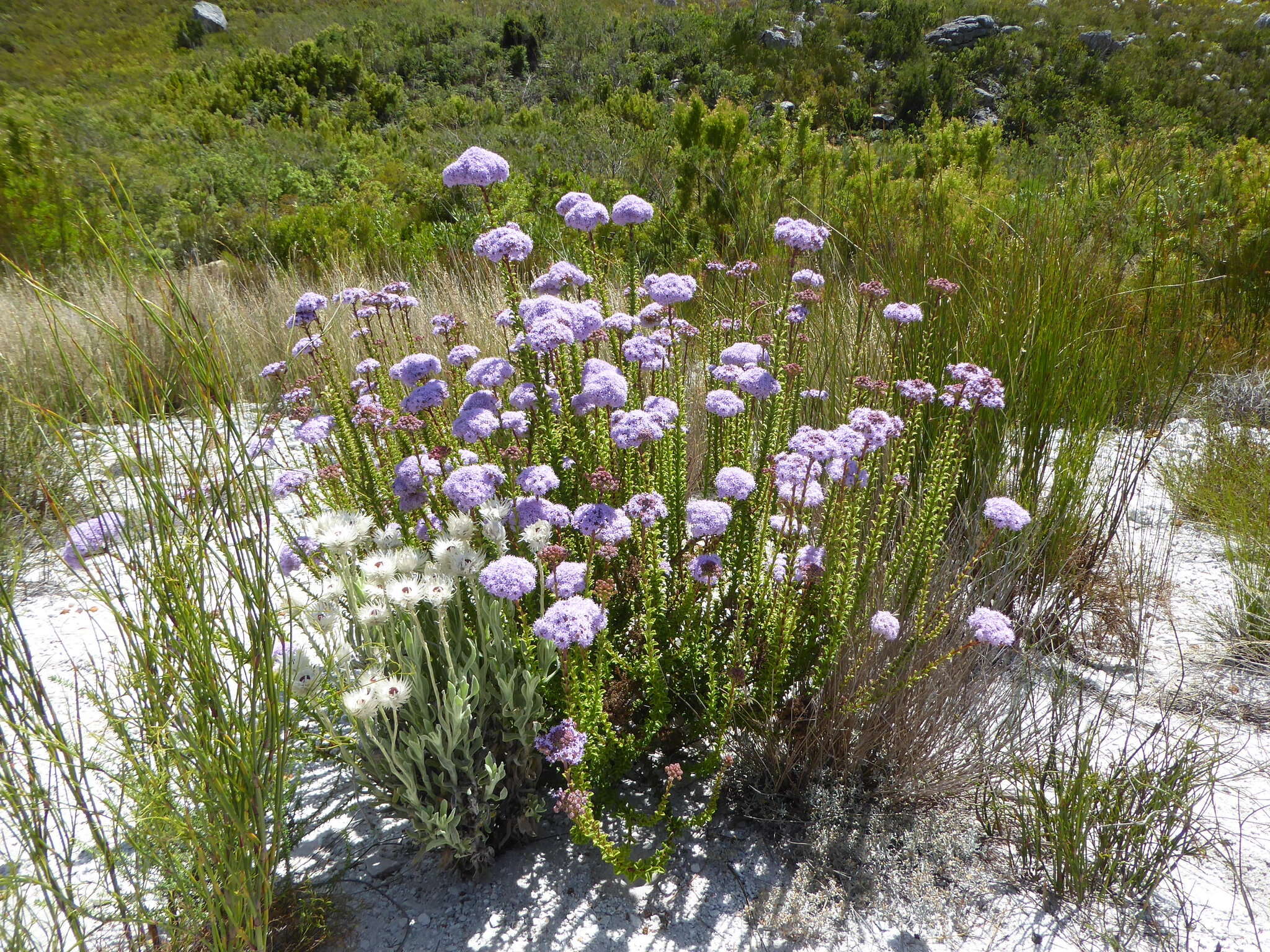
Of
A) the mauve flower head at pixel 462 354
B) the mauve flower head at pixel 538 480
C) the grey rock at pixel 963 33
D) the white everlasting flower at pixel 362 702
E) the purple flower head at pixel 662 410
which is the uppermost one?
the grey rock at pixel 963 33

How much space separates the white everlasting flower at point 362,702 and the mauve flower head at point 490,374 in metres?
1.01

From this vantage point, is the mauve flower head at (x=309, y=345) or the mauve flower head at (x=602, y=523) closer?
the mauve flower head at (x=602, y=523)

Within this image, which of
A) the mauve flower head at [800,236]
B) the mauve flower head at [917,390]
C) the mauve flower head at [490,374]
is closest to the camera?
the mauve flower head at [490,374]

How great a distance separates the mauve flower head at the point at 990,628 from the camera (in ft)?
6.66

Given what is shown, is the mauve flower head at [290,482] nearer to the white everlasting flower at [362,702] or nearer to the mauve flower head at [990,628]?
the white everlasting flower at [362,702]

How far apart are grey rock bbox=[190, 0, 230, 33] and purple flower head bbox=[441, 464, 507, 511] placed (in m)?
38.7

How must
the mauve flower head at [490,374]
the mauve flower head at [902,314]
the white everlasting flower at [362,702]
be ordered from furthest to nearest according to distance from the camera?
1. the mauve flower head at [902,314]
2. the mauve flower head at [490,374]
3. the white everlasting flower at [362,702]


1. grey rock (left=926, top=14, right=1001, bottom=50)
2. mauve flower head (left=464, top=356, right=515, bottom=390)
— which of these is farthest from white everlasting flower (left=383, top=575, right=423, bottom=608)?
grey rock (left=926, top=14, right=1001, bottom=50)

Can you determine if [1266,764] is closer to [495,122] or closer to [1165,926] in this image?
[1165,926]

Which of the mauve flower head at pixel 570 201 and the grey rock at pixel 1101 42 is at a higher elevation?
the grey rock at pixel 1101 42

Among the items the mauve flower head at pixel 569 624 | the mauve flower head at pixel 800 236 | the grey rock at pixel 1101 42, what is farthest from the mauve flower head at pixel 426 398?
the grey rock at pixel 1101 42

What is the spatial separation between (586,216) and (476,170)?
420mm

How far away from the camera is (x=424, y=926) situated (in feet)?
6.57

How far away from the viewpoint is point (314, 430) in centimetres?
238
